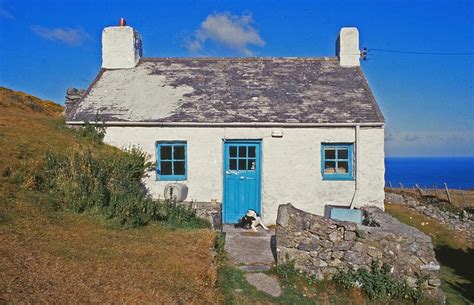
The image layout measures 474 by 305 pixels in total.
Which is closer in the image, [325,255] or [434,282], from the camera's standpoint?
[434,282]

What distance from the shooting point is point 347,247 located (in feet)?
25.1

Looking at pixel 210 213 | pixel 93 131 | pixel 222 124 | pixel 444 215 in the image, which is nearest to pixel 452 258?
pixel 210 213

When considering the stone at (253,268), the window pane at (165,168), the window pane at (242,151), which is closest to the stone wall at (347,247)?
the stone at (253,268)

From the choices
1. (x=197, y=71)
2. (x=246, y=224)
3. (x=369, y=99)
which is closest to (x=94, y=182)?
(x=246, y=224)

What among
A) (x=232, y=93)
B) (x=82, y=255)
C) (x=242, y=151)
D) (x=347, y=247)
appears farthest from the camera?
(x=232, y=93)

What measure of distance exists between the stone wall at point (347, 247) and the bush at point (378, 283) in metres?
0.11

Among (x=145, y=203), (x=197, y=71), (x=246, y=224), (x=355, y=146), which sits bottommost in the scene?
(x=246, y=224)

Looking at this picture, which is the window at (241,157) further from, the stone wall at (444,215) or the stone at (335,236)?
the stone wall at (444,215)

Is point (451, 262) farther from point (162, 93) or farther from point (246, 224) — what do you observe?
point (162, 93)

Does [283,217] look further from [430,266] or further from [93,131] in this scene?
[93,131]

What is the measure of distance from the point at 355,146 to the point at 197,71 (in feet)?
22.5

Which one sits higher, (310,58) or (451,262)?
(310,58)

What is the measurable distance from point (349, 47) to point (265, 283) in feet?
36.5

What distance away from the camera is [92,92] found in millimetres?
14109
